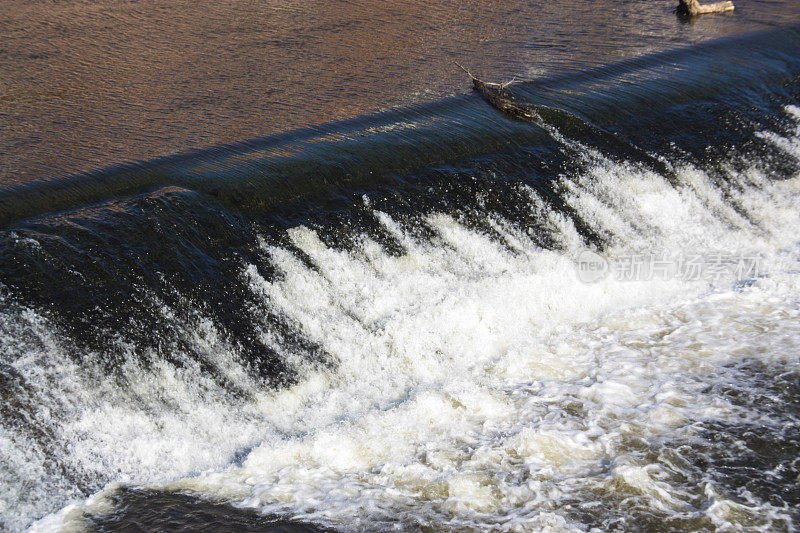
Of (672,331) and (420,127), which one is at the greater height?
(420,127)

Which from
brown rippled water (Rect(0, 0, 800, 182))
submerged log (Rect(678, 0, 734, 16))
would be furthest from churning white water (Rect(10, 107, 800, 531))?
submerged log (Rect(678, 0, 734, 16))

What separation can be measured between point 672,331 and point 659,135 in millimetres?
3356

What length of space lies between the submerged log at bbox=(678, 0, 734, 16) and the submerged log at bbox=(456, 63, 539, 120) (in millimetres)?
5954

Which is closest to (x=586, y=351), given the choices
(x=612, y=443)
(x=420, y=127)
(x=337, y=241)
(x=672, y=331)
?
(x=672, y=331)

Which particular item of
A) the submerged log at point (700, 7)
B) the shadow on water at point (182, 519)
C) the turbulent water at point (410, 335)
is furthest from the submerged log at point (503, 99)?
the submerged log at point (700, 7)

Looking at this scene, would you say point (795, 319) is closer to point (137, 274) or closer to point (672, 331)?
point (672, 331)

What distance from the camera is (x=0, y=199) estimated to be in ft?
19.1

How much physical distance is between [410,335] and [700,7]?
409 inches

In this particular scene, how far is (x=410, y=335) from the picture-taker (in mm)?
5590

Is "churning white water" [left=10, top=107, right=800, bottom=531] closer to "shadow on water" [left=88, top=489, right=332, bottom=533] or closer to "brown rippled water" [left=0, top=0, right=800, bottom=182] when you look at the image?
"shadow on water" [left=88, top=489, right=332, bottom=533]

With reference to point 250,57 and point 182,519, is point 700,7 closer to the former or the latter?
point 250,57
